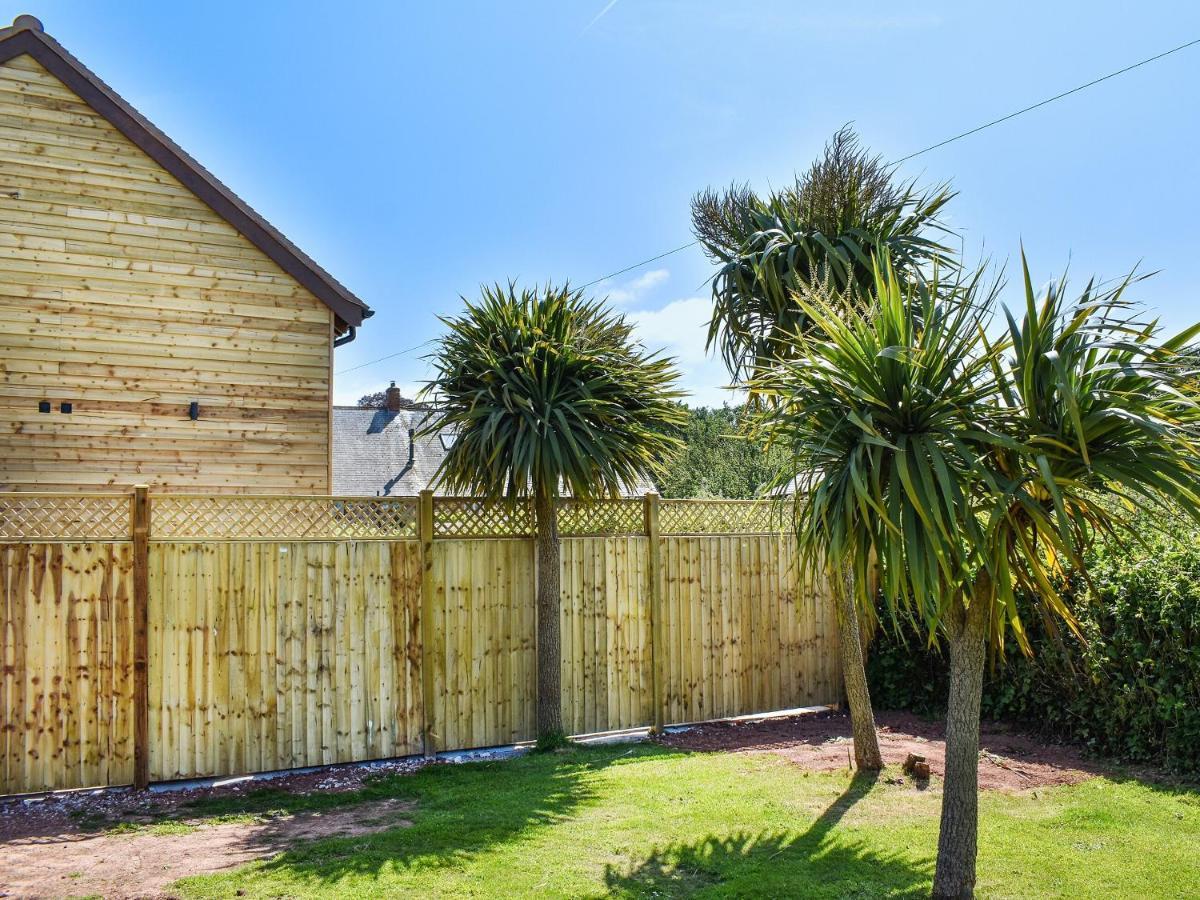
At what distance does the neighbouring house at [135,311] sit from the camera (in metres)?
7.67

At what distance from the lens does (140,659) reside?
6.03m

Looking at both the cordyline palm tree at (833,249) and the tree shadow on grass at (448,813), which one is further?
the cordyline palm tree at (833,249)

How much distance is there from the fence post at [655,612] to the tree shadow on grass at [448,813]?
75 centimetres

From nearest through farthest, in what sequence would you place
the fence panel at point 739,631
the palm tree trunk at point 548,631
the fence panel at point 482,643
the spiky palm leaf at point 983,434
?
the spiky palm leaf at point 983,434, the fence panel at point 482,643, the palm tree trunk at point 548,631, the fence panel at point 739,631

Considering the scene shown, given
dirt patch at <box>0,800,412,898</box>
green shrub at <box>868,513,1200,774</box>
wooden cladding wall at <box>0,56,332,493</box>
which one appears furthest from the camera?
wooden cladding wall at <box>0,56,332,493</box>

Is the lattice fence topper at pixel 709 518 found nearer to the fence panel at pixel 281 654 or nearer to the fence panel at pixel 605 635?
the fence panel at pixel 605 635

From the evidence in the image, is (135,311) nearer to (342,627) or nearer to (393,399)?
(342,627)

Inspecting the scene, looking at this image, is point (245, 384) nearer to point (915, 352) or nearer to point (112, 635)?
point (112, 635)

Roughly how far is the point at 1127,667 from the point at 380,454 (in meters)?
15.8

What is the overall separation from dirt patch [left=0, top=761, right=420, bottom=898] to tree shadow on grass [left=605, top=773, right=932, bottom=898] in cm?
169

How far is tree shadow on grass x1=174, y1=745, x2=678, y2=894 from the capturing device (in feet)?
14.2

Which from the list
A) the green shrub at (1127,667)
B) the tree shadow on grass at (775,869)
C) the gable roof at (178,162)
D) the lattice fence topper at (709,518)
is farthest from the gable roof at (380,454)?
the tree shadow on grass at (775,869)

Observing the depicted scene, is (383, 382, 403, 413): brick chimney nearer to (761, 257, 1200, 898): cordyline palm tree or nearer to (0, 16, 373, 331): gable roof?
(0, 16, 373, 331): gable roof

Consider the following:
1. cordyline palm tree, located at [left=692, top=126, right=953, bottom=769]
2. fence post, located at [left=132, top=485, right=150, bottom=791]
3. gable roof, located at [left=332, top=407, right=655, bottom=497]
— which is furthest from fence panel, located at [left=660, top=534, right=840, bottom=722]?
gable roof, located at [left=332, top=407, right=655, bottom=497]
